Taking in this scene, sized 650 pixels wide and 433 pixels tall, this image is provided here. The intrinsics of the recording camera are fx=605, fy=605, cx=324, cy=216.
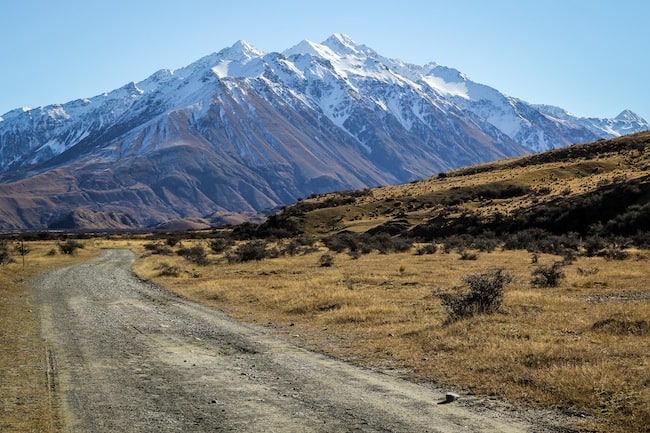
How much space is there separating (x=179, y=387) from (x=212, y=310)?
41.3ft

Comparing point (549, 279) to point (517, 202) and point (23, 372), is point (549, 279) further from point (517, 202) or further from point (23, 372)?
point (517, 202)

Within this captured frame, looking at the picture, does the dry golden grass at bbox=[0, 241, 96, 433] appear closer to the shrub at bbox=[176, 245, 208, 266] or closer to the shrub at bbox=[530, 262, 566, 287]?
the shrub at bbox=[530, 262, 566, 287]

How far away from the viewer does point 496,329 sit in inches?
653

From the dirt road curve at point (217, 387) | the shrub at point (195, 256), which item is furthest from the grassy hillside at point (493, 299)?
the dirt road curve at point (217, 387)

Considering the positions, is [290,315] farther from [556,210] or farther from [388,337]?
[556,210]

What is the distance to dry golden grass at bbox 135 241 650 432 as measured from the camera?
10969 millimetres

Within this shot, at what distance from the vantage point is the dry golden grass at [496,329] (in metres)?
11.0

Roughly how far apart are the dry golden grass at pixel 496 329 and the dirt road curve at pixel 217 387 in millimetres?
1295

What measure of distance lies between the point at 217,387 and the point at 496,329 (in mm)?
8248

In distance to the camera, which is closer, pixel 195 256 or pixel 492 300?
pixel 492 300

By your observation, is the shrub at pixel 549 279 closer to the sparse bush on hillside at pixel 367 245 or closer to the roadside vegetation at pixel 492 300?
the roadside vegetation at pixel 492 300

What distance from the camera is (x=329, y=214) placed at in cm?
9762

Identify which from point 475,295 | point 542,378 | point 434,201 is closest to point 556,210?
point 434,201

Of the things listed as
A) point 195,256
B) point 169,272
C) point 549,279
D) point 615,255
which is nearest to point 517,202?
point 615,255
